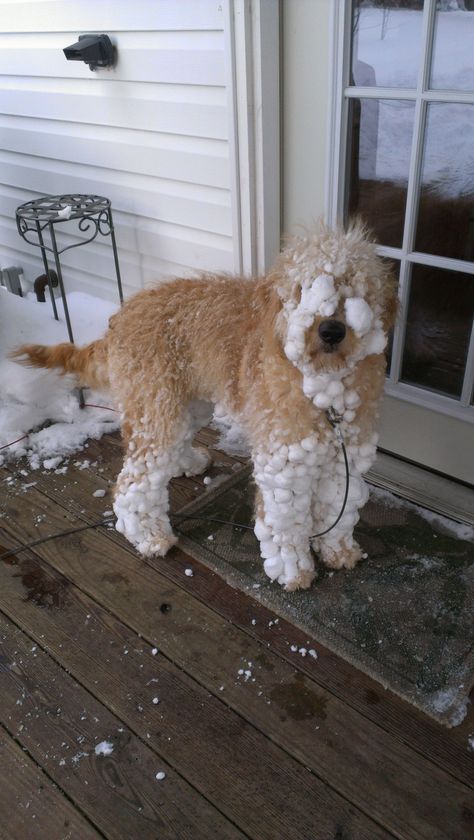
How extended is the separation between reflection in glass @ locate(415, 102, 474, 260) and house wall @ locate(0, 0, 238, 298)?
0.75 meters

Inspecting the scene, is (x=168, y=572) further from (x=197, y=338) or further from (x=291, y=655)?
(x=197, y=338)

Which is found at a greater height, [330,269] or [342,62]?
[342,62]

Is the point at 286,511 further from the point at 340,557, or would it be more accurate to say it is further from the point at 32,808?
the point at 32,808

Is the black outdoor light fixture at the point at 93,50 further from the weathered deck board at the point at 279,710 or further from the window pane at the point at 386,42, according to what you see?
the weathered deck board at the point at 279,710

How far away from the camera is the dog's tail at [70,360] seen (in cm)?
205

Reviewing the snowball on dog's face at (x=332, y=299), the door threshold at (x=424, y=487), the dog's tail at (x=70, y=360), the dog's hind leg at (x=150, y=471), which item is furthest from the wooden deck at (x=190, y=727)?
the snowball on dog's face at (x=332, y=299)

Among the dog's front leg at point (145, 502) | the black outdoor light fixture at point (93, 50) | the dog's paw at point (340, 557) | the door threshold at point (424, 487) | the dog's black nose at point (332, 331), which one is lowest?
the door threshold at point (424, 487)

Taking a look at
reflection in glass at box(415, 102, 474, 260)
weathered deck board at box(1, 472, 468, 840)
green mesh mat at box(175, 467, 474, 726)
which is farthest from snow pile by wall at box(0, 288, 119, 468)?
reflection in glass at box(415, 102, 474, 260)

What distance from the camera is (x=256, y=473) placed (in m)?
1.74

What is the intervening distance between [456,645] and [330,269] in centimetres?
108

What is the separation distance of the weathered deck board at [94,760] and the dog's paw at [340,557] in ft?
2.48

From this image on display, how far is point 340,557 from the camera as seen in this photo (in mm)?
1963

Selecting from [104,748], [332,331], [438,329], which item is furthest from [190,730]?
[438,329]

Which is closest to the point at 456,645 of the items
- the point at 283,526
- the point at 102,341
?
the point at 283,526
